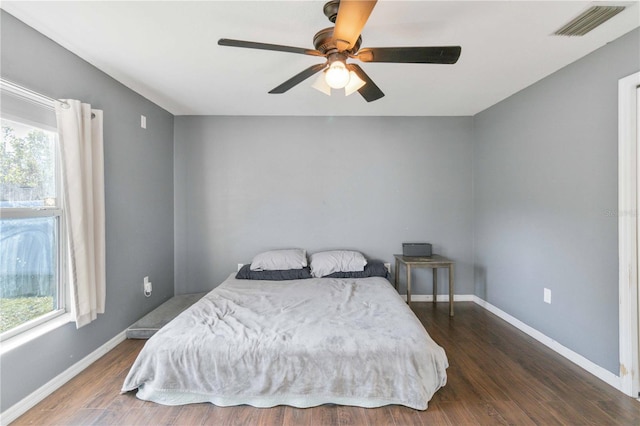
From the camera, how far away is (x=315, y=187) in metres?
3.65

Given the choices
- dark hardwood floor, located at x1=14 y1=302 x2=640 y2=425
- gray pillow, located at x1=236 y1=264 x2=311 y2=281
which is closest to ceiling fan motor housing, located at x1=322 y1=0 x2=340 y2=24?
dark hardwood floor, located at x1=14 y1=302 x2=640 y2=425

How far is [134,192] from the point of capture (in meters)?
2.84

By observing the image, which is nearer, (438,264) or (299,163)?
(438,264)

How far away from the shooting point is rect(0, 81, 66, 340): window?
174 centimetres

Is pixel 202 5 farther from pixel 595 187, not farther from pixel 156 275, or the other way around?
pixel 595 187

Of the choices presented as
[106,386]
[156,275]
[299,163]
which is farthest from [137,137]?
[106,386]

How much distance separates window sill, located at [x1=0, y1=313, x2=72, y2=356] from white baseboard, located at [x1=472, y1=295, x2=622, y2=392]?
3.87 metres

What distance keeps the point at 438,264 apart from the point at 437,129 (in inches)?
68.5

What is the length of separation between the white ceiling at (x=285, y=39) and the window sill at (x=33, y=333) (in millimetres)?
1972

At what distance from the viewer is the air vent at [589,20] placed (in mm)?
1668

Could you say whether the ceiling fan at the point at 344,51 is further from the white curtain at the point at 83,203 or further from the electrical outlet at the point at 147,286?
the electrical outlet at the point at 147,286

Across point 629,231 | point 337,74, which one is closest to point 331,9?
point 337,74

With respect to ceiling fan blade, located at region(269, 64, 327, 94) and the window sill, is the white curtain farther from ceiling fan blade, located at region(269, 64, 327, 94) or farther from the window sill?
ceiling fan blade, located at region(269, 64, 327, 94)

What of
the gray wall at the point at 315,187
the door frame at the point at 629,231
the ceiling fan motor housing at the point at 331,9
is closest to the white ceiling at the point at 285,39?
the ceiling fan motor housing at the point at 331,9
